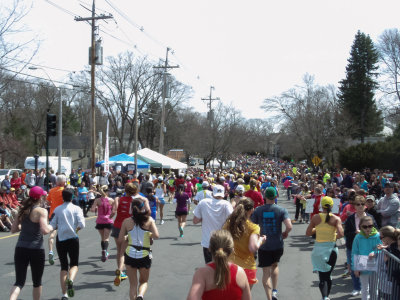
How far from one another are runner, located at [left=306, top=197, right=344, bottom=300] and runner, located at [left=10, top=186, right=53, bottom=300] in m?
3.80

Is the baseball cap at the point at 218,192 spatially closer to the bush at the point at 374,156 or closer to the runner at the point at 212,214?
the runner at the point at 212,214

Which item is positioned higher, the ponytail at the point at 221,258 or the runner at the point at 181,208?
the ponytail at the point at 221,258

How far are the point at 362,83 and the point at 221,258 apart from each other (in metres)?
59.2

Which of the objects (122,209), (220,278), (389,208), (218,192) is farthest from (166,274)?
(220,278)

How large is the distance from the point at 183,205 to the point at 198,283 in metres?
10.4

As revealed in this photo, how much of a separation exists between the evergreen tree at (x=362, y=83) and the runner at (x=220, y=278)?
5747 cm

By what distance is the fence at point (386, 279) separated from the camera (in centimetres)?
560

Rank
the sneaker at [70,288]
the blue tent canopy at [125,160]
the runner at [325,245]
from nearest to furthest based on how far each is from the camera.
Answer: the sneaker at [70,288], the runner at [325,245], the blue tent canopy at [125,160]

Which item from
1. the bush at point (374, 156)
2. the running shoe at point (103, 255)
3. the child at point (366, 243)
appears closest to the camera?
the child at point (366, 243)

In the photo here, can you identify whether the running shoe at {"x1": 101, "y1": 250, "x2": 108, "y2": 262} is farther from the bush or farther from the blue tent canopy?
the bush

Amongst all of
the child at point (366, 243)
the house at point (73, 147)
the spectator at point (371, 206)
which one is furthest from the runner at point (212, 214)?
the house at point (73, 147)

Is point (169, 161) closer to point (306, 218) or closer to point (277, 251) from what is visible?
point (306, 218)

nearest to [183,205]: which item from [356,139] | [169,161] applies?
[169,161]

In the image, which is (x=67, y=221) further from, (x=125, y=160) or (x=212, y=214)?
(x=125, y=160)
